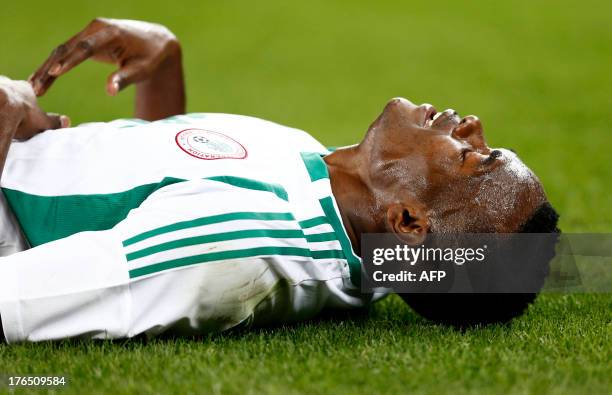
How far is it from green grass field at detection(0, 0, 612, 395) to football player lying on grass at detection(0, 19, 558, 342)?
105 millimetres

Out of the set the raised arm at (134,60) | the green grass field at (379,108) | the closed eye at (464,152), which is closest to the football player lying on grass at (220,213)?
the closed eye at (464,152)

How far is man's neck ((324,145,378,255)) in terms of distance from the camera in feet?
9.66

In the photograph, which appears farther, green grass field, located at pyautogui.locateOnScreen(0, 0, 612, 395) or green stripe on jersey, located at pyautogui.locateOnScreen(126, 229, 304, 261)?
green stripe on jersey, located at pyautogui.locateOnScreen(126, 229, 304, 261)

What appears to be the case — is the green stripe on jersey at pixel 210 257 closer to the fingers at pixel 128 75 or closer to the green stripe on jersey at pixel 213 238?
the green stripe on jersey at pixel 213 238

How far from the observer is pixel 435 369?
2.29 metres

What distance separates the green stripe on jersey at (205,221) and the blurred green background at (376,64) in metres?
3.57

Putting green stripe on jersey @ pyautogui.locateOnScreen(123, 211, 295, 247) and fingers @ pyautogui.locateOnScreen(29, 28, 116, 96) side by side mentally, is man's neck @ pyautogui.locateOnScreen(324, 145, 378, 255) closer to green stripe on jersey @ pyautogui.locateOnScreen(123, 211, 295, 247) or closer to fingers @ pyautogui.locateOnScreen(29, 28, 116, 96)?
green stripe on jersey @ pyautogui.locateOnScreen(123, 211, 295, 247)

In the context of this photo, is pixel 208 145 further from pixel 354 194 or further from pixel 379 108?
pixel 379 108

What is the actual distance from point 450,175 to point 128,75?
1.51m

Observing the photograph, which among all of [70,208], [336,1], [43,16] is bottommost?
[43,16]

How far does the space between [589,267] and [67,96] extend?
6.63 metres

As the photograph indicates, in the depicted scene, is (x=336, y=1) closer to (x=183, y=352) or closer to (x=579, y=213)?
(x=579, y=213)

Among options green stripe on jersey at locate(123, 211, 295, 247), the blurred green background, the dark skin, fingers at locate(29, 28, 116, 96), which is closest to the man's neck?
the dark skin

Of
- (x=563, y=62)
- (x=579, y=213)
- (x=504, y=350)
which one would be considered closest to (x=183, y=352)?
(x=504, y=350)
